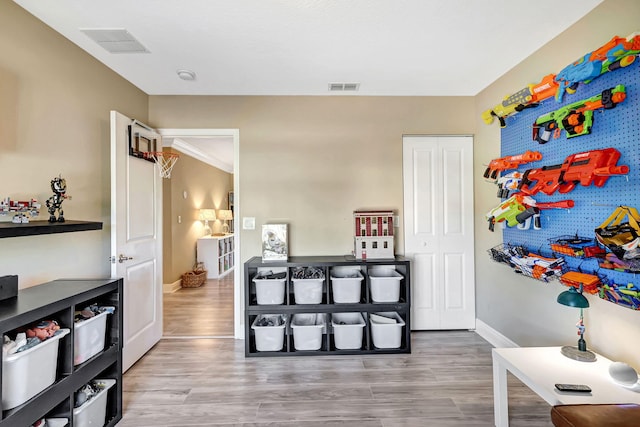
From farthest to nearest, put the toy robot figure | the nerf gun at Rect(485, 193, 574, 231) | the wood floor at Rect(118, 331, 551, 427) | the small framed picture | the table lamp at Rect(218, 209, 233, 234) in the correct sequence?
1. the table lamp at Rect(218, 209, 233, 234)
2. the small framed picture
3. the nerf gun at Rect(485, 193, 574, 231)
4. the wood floor at Rect(118, 331, 551, 427)
5. the toy robot figure

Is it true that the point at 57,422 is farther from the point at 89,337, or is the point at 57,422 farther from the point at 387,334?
the point at 387,334

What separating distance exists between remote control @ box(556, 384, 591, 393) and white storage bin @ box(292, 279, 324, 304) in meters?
1.74

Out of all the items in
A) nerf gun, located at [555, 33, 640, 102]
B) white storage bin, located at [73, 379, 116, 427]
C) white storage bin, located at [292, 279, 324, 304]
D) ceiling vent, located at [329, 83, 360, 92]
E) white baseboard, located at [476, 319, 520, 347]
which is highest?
ceiling vent, located at [329, 83, 360, 92]

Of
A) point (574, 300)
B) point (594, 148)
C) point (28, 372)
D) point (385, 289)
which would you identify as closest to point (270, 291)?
point (385, 289)

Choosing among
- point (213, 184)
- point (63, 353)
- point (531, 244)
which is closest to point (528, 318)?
point (531, 244)

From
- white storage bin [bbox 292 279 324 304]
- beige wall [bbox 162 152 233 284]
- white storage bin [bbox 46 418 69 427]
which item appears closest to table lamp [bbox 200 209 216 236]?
beige wall [bbox 162 152 233 284]

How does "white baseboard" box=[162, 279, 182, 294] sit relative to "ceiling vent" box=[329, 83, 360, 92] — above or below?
below

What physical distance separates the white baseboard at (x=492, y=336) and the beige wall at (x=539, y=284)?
5cm

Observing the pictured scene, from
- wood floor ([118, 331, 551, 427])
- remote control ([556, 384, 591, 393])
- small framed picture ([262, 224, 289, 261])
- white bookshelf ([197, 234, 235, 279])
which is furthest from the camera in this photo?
white bookshelf ([197, 234, 235, 279])

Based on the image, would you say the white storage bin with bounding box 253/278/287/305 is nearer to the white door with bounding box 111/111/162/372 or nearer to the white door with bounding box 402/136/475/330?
the white door with bounding box 111/111/162/372

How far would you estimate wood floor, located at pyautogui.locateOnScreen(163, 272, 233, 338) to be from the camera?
3182 mm

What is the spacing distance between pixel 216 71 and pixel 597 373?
3302 millimetres

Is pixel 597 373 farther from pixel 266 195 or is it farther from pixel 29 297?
pixel 29 297

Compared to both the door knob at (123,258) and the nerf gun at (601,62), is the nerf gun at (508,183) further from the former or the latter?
the door knob at (123,258)
